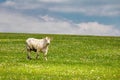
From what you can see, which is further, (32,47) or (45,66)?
(32,47)

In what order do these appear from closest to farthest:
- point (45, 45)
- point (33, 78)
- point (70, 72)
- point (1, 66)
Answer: point (33, 78) → point (70, 72) → point (1, 66) → point (45, 45)

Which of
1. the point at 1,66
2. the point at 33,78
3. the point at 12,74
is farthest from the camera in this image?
the point at 1,66

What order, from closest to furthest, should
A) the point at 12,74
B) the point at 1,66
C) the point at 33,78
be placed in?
the point at 33,78, the point at 12,74, the point at 1,66

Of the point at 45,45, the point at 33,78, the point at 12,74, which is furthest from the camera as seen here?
the point at 45,45

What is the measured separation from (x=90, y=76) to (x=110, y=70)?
448 centimetres

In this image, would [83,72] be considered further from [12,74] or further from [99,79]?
[12,74]

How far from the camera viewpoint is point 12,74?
24484 mm

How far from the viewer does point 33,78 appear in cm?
2280

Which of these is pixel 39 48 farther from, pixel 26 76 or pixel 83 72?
pixel 26 76

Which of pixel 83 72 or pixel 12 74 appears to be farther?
pixel 83 72

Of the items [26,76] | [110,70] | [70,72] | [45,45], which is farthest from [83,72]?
[45,45]

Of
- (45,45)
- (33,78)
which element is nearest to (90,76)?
(33,78)

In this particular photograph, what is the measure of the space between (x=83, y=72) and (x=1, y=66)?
618cm

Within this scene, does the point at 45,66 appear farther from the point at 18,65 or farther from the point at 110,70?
the point at 110,70
